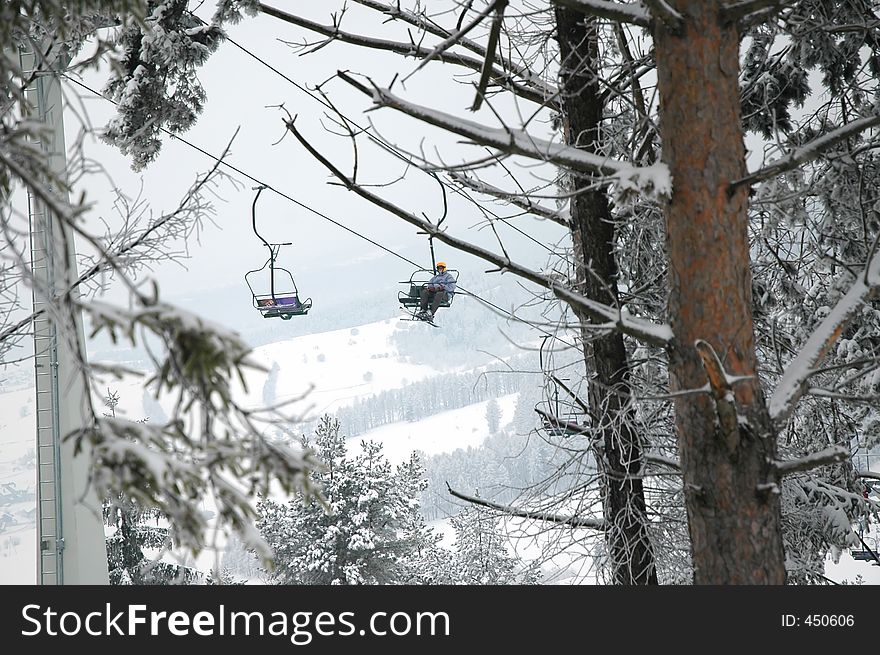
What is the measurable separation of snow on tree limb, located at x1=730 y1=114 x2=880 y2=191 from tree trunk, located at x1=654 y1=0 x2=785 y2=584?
1.9 inches

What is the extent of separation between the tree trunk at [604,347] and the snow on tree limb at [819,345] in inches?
30.6

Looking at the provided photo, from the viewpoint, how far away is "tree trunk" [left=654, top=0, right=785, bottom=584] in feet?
6.35

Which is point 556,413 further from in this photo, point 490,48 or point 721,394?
point 490,48

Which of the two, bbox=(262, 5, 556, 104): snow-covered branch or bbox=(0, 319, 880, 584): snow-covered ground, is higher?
bbox=(0, 319, 880, 584): snow-covered ground

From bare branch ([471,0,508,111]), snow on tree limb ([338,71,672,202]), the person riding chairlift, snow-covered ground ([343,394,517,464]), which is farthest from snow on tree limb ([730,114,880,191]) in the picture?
snow-covered ground ([343,394,517,464])

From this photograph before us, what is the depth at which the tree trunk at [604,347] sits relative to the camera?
2.86 meters

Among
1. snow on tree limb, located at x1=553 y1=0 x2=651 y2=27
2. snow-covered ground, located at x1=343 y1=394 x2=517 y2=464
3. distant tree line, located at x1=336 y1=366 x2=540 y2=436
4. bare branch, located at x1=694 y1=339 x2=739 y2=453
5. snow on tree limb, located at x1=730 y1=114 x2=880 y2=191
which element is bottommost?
bare branch, located at x1=694 y1=339 x2=739 y2=453

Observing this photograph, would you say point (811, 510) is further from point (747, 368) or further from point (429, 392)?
point (429, 392)

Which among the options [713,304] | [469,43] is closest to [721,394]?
[713,304]

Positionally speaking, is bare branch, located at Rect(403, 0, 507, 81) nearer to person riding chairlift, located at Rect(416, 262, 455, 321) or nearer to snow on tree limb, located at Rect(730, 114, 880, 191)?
snow on tree limb, located at Rect(730, 114, 880, 191)

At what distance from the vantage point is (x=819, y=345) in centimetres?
209

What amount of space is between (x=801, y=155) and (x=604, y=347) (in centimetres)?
107

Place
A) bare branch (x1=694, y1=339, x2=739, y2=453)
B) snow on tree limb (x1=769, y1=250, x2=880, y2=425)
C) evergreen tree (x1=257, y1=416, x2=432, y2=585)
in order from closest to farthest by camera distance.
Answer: bare branch (x1=694, y1=339, x2=739, y2=453), snow on tree limb (x1=769, y1=250, x2=880, y2=425), evergreen tree (x1=257, y1=416, x2=432, y2=585)

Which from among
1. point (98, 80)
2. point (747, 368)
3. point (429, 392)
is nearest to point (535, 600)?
point (747, 368)
